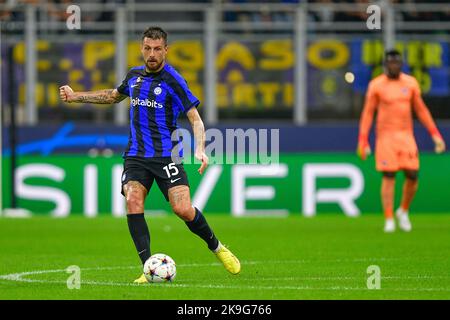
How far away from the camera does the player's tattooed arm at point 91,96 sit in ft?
35.2

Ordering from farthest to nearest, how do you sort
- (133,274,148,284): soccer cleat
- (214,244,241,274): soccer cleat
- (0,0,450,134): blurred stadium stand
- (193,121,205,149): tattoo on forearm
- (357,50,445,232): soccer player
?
1. (0,0,450,134): blurred stadium stand
2. (357,50,445,232): soccer player
3. (214,244,241,274): soccer cleat
4. (193,121,205,149): tattoo on forearm
5. (133,274,148,284): soccer cleat

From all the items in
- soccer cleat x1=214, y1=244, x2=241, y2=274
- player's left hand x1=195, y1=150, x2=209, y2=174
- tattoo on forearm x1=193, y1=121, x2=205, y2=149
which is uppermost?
tattoo on forearm x1=193, y1=121, x2=205, y2=149

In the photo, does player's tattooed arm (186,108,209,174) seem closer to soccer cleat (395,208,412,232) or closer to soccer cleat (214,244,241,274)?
soccer cleat (214,244,241,274)

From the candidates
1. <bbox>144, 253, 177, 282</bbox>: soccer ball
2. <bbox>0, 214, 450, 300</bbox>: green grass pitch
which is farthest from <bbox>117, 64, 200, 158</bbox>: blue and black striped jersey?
<bbox>0, 214, 450, 300</bbox>: green grass pitch

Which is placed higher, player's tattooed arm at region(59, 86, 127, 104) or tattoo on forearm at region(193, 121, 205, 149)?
player's tattooed arm at region(59, 86, 127, 104)

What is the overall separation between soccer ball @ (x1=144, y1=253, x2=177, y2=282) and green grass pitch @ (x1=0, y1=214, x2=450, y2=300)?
0.17 metres

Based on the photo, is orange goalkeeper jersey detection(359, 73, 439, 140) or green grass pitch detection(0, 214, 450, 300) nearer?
green grass pitch detection(0, 214, 450, 300)

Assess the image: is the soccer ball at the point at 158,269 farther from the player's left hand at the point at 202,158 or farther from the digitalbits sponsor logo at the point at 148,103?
the digitalbits sponsor logo at the point at 148,103

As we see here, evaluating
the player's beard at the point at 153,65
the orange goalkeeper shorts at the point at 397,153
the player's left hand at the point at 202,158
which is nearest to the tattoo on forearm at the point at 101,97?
the player's beard at the point at 153,65

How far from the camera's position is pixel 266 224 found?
60.9 ft

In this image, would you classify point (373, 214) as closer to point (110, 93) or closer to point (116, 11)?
point (116, 11)

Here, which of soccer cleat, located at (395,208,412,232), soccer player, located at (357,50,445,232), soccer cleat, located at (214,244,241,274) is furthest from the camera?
soccer cleat, located at (395,208,412,232)

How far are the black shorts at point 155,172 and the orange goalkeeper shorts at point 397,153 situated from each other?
6451mm

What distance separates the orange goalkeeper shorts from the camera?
16391 millimetres
